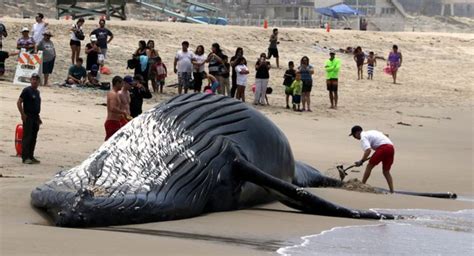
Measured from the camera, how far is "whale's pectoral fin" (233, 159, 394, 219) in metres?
10.7

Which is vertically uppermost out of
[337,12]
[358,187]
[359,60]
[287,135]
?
[337,12]

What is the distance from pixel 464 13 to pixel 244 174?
116 m

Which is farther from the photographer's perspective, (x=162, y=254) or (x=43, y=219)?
(x=43, y=219)

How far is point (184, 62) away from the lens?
2389cm

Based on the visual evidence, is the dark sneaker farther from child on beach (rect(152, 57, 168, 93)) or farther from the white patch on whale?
child on beach (rect(152, 57, 168, 93))

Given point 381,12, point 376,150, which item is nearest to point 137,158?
point 376,150

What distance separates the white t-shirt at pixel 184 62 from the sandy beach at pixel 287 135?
33.1 inches

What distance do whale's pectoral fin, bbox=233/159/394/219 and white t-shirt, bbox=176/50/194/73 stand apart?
13.2 metres

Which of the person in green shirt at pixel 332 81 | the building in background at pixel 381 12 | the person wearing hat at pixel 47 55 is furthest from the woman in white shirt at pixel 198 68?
the building in background at pixel 381 12

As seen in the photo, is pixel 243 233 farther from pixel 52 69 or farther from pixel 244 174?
pixel 52 69

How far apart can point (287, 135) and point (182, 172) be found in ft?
32.7

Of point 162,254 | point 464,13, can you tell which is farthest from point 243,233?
point 464,13

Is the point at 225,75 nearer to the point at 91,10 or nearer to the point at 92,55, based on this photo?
the point at 92,55

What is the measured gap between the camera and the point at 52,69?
24328 mm
